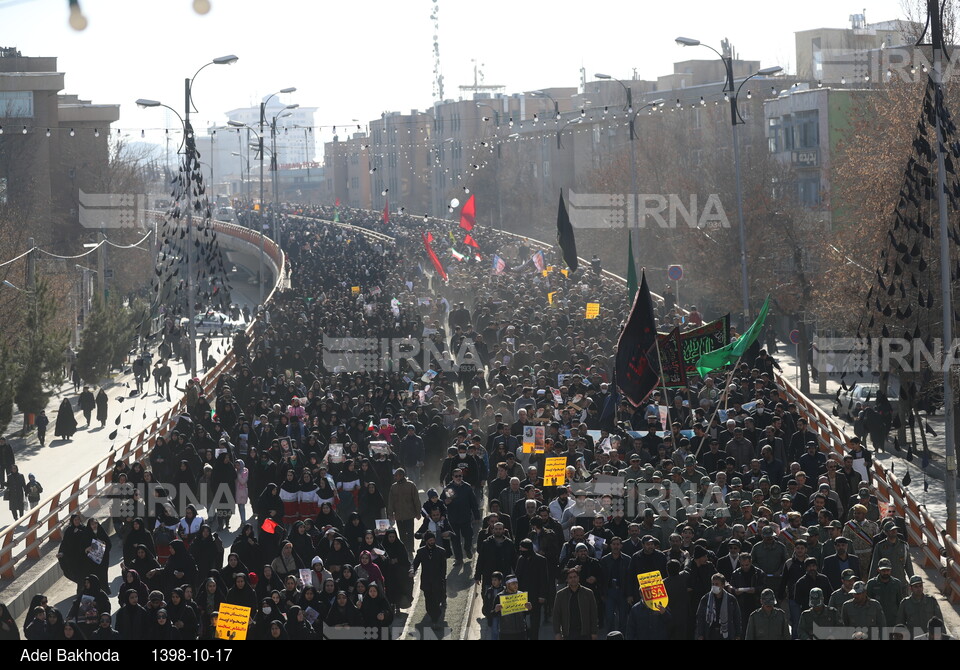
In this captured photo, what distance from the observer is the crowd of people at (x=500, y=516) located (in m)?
12.7

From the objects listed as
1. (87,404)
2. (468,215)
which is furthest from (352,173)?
(87,404)

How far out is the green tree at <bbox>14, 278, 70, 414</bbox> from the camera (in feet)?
110

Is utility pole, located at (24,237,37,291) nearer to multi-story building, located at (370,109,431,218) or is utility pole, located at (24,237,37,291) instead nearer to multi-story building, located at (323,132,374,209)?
multi-story building, located at (370,109,431,218)

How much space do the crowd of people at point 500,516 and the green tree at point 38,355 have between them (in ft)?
27.3

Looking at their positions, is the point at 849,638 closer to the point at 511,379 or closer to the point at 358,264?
the point at 511,379

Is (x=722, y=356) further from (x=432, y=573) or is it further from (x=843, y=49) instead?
(x=843, y=49)

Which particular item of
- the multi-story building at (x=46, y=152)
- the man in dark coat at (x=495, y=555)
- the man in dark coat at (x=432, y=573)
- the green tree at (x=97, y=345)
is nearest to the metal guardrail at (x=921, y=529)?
the man in dark coat at (x=495, y=555)

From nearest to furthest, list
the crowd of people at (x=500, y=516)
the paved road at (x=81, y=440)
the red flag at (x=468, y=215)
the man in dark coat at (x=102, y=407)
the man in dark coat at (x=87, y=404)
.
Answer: the crowd of people at (x=500, y=516)
the paved road at (x=81, y=440)
the man in dark coat at (x=102, y=407)
the man in dark coat at (x=87, y=404)
the red flag at (x=468, y=215)

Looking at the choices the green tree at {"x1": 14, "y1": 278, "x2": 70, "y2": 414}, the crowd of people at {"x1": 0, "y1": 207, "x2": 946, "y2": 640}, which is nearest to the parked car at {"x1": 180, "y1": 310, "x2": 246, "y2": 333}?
the green tree at {"x1": 14, "y1": 278, "x2": 70, "y2": 414}

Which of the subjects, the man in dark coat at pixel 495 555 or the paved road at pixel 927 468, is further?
the paved road at pixel 927 468

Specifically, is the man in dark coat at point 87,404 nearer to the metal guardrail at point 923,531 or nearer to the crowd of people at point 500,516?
the crowd of people at point 500,516

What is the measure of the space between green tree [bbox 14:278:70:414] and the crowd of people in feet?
27.3

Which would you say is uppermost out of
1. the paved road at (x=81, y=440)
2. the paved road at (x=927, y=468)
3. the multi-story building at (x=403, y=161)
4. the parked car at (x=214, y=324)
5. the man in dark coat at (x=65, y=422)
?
the multi-story building at (x=403, y=161)
